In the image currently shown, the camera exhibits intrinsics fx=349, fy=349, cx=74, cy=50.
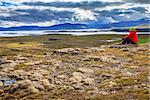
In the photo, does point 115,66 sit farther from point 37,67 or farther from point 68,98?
point 68,98

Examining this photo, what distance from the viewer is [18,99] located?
4428cm

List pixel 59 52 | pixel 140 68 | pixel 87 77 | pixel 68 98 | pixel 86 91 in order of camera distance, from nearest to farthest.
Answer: pixel 68 98 → pixel 86 91 → pixel 87 77 → pixel 140 68 → pixel 59 52

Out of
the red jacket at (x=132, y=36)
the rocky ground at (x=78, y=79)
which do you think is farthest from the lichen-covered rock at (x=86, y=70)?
the red jacket at (x=132, y=36)

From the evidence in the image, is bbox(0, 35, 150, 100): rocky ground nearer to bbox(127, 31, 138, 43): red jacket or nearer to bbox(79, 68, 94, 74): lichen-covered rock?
bbox(79, 68, 94, 74): lichen-covered rock

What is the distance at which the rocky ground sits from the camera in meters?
44.1

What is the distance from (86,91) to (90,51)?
1636 inches

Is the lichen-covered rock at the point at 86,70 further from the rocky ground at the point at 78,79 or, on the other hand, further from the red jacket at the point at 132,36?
the red jacket at the point at 132,36

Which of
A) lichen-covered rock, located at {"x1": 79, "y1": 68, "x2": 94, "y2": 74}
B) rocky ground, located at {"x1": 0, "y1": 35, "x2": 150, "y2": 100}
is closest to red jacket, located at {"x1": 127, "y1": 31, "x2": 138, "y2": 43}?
rocky ground, located at {"x1": 0, "y1": 35, "x2": 150, "y2": 100}

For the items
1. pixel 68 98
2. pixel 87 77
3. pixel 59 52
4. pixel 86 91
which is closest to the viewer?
pixel 68 98

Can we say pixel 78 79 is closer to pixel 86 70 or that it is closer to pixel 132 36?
pixel 86 70

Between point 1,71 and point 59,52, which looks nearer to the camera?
point 1,71

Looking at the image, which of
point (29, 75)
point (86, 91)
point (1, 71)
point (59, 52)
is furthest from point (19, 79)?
point (59, 52)

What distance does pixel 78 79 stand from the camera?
52.1 m

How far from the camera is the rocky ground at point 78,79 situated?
44062 millimetres
